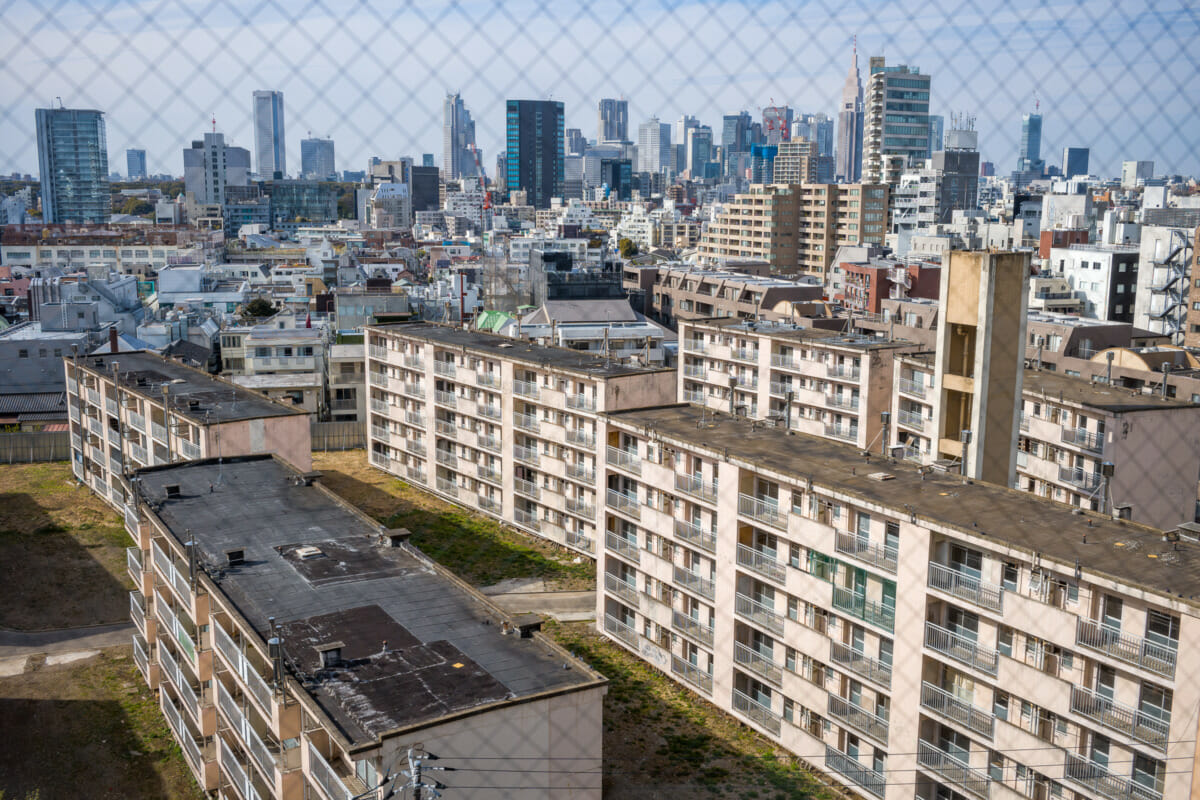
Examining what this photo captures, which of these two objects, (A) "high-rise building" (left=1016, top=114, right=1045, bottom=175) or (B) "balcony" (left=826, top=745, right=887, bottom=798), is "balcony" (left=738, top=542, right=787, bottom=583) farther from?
(A) "high-rise building" (left=1016, top=114, right=1045, bottom=175)

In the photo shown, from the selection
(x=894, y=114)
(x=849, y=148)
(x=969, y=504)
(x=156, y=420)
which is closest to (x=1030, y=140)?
(x=969, y=504)

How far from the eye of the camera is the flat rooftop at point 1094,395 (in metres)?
7.48

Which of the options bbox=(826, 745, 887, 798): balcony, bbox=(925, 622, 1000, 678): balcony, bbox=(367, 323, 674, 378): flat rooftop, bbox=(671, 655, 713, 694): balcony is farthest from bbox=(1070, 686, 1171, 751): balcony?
bbox=(367, 323, 674, 378): flat rooftop

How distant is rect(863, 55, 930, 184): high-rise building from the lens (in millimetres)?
35719

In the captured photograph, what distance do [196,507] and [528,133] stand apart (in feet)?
186

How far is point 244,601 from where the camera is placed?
4734 millimetres

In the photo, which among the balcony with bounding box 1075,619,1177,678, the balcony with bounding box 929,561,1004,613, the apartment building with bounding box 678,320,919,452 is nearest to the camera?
the balcony with bounding box 1075,619,1177,678

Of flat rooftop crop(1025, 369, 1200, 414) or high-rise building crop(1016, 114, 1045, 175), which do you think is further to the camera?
flat rooftop crop(1025, 369, 1200, 414)

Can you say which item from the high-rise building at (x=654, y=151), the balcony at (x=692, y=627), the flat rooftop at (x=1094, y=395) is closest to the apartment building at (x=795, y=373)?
the flat rooftop at (x=1094, y=395)

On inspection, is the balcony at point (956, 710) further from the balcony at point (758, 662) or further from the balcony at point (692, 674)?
the balcony at point (692, 674)

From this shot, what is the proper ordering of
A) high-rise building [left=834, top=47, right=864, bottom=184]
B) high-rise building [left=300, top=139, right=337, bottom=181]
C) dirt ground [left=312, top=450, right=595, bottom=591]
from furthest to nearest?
high-rise building [left=834, top=47, right=864, bottom=184]
dirt ground [left=312, top=450, right=595, bottom=591]
high-rise building [left=300, top=139, right=337, bottom=181]

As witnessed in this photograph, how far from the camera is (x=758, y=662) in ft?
18.9

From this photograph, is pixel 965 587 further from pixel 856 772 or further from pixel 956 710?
pixel 856 772

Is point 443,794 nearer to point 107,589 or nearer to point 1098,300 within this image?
point 107,589
